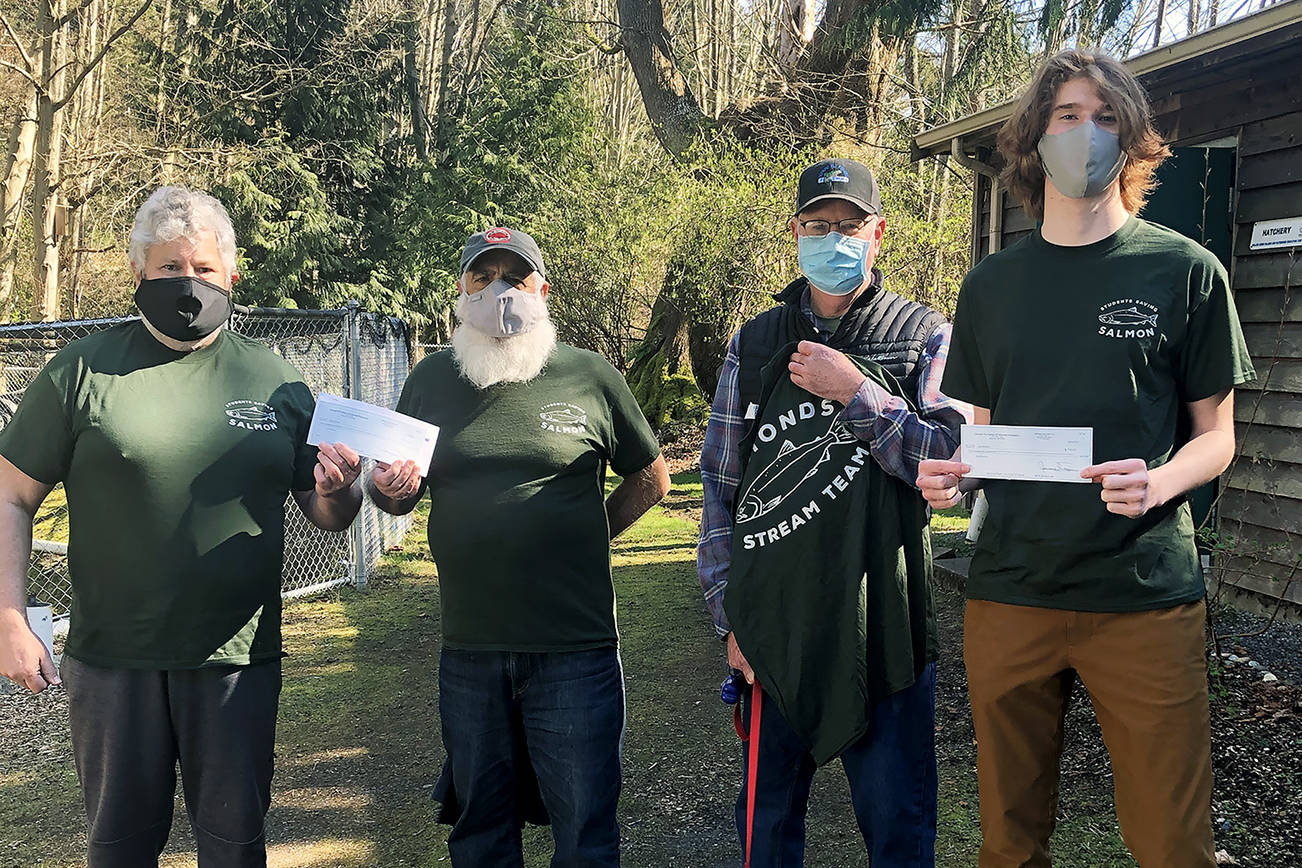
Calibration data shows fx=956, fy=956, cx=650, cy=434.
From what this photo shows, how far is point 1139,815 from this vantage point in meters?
2.14

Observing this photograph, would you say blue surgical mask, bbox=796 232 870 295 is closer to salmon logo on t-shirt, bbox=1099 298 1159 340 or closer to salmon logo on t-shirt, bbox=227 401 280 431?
salmon logo on t-shirt, bbox=1099 298 1159 340

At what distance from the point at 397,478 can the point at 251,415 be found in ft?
1.35

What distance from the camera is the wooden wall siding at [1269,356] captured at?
555 cm

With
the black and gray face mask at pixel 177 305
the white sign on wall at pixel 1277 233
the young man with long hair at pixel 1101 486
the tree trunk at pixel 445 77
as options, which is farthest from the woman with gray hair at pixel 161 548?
the tree trunk at pixel 445 77

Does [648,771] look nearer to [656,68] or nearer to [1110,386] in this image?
[1110,386]

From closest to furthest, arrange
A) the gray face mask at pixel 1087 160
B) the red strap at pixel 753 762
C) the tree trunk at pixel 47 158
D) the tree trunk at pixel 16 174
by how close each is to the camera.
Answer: the gray face mask at pixel 1087 160 < the red strap at pixel 753 762 < the tree trunk at pixel 47 158 < the tree trunk at pixel 16 174

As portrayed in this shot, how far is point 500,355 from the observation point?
8.93ft

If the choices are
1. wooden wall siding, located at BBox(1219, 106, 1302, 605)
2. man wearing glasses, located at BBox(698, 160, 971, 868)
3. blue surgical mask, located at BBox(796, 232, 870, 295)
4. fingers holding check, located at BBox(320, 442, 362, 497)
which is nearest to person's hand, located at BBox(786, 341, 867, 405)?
man wearing glasses, located at BBox(698, 160, 971, 868)

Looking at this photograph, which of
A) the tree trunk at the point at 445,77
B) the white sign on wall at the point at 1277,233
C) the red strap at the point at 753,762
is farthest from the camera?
the tree trunk at the point at 445,77

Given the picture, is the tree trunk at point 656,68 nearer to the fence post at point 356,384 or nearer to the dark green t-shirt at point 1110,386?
the fence post at point 356,384

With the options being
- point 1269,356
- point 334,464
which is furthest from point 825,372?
point 1269,356

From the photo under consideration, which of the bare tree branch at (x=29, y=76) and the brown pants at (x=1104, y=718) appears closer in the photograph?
the brown pants at (x=1104, y=718)

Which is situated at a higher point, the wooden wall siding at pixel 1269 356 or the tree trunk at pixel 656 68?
the tree trunk at pixel 656 68

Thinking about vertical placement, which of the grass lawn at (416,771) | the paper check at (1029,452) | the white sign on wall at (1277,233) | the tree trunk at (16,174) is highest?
the tree trunk at (16,174)
